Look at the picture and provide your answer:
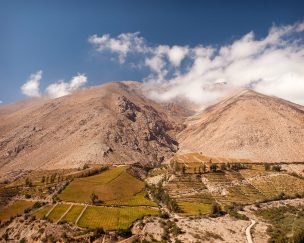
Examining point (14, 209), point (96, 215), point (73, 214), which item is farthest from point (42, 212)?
point (14, 209)

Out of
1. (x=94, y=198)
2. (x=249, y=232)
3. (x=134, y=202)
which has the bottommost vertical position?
(x=249, y=232)

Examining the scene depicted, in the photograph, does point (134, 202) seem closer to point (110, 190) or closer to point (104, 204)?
point (104, 204)

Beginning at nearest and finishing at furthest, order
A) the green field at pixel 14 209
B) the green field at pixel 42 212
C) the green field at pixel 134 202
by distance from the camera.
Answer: the green field at pixel 42 212 < the green field at pixel 134 202 < the green field at pixel 14 209

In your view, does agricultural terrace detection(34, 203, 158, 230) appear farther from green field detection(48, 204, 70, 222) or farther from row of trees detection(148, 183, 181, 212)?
row of trees detection(148, 183, 181, 212)

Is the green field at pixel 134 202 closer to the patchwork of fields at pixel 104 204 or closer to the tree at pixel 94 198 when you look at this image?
the patchwork of fields at pixel 104 204

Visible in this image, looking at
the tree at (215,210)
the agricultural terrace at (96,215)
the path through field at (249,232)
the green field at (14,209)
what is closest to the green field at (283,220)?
the path through field at (249,232)

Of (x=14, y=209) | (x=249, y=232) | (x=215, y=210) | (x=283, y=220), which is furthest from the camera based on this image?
(x=14, y=209)
